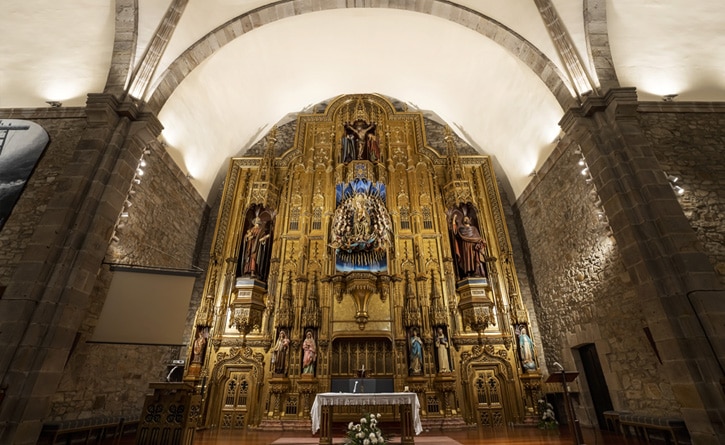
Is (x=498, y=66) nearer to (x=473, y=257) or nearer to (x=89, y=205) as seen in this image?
(x=473, y=257)

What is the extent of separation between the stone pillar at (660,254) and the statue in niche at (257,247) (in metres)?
9.03

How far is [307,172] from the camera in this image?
1195 centimetres

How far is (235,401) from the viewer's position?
8.84 meters

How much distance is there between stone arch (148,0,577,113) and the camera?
300 inches

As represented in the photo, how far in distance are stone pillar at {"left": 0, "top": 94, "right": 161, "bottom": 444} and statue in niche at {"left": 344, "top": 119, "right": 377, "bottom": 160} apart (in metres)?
6.85

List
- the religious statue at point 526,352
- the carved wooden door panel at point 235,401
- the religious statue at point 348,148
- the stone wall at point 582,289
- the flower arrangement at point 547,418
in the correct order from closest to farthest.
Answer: the stone wall at point 582,289 → the flower arrangement at point 547,418 → the carved wooden door panel at point 235,401 → the religious statue at point 526,352 → the religious statue at point 348,148

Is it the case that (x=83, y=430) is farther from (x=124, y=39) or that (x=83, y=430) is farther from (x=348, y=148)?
(x=348, y=148)

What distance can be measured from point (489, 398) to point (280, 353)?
5905mm

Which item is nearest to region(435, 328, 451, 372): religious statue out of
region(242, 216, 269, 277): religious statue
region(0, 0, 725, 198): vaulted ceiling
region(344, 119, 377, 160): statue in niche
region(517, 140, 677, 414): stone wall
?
region(517, 140, 677, 414): stone wall

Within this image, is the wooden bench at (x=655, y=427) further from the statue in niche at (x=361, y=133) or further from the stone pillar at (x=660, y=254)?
the statue in niche at (x=361, y=133)

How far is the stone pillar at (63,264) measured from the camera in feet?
15.1

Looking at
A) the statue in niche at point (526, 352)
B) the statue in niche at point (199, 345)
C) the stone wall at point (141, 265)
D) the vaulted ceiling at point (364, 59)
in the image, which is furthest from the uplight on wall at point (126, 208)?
the statue in niche at point (526, 352)

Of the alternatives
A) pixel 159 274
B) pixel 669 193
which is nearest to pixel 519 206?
pixel 669 193

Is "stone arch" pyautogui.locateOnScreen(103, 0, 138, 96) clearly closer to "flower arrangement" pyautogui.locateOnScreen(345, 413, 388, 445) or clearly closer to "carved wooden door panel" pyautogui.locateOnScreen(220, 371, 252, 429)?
"carved wooden door panel" pyautogui.locateOnScreen(220, 371, 252, 429)
